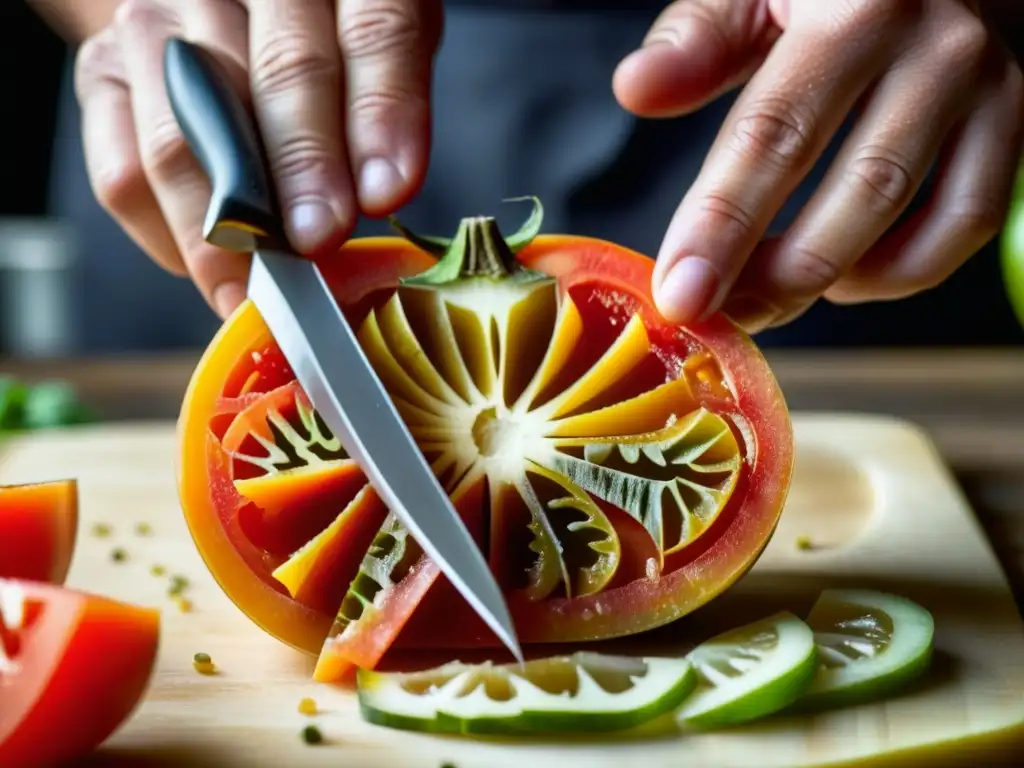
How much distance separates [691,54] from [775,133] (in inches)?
10.6

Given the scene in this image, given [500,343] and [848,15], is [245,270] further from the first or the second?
[848,15]

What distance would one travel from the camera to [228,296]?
1966mm

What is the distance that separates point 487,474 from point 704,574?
30 centimetres

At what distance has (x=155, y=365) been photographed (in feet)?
10.3

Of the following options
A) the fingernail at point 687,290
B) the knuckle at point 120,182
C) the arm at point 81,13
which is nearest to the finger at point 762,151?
the fingernail at point 687,290

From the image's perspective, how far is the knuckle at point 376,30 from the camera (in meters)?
1.72

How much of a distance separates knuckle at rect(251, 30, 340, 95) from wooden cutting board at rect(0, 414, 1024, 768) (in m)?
0.74

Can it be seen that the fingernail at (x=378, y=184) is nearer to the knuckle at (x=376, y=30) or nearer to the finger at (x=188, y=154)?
the knuckle at (x=376, y=30)

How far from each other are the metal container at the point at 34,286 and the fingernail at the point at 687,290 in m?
3.22

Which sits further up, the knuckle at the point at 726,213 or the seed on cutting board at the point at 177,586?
the knuckle at the point at 726,213

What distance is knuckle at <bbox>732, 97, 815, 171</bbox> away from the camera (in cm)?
163

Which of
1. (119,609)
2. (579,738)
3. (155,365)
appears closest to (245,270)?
(119,609)

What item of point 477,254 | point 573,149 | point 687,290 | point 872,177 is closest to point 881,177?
point 872,177

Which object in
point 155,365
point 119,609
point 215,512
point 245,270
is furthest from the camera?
point 155,365
